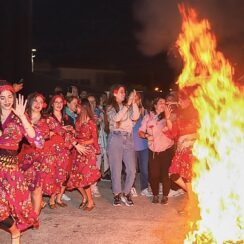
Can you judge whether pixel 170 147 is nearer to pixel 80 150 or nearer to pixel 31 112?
pixel 80 150

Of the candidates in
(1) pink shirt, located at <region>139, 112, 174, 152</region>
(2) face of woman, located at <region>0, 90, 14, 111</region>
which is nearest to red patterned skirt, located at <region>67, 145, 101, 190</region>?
(1) pink shirt, located at <region>139, 112, 174, 152</region>

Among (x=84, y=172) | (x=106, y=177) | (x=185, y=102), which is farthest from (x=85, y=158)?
(x=106, y=177)

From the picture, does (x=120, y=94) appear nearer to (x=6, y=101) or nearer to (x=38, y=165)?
(x=38, y=165)

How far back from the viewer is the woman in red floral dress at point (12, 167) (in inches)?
180

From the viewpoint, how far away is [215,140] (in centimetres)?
520

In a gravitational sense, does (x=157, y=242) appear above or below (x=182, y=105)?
below

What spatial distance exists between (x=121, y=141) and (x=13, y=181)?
2.81 m

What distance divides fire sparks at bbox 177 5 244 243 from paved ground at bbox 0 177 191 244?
713mm

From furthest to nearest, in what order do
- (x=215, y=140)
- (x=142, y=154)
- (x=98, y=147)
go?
1. (x=142, y=154)
2. (x=98, y=147)
3. (x=215, y=140)

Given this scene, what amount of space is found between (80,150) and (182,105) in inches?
67.0

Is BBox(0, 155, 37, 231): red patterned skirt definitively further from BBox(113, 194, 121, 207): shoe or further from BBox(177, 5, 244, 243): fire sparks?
BBox(113, 194, 121, 207): shoe

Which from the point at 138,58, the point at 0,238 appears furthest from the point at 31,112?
the point at 138,58

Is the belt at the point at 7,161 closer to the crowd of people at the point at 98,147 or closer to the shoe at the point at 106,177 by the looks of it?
the crowd of people at the point at 98,147

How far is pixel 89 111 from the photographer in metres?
6.95
